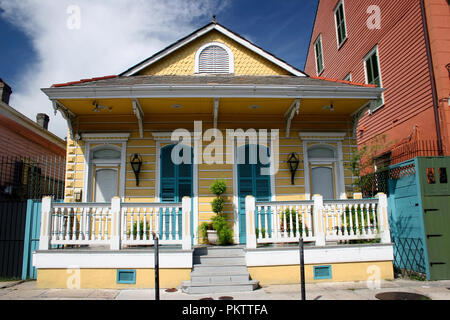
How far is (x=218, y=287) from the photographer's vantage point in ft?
20.0

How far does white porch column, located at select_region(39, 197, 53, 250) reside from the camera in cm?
669

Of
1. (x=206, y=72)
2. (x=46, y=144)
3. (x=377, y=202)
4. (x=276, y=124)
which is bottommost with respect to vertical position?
(x=377, y=202)

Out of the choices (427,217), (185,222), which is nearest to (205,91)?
(185,222)

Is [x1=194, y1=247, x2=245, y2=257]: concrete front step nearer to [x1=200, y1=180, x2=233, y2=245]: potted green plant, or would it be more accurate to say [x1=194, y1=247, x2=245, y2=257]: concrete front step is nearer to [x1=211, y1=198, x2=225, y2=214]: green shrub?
[x1=200, y1=180, x2=233, y2=245]: potted green plant

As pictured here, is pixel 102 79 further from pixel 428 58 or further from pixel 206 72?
pixel 428 58

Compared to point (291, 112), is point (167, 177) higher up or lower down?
lower down

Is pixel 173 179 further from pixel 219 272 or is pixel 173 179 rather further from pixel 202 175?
pixel 219 272

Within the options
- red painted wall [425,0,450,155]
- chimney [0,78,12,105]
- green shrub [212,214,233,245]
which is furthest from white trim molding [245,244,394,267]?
chimney [0,78,12,105]

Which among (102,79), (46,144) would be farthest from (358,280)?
(46,144)

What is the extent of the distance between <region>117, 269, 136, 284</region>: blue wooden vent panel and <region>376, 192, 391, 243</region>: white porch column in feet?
17.0

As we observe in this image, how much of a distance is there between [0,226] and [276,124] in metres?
7.17

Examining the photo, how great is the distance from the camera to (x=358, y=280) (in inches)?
268

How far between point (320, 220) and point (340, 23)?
1123 centimetres
